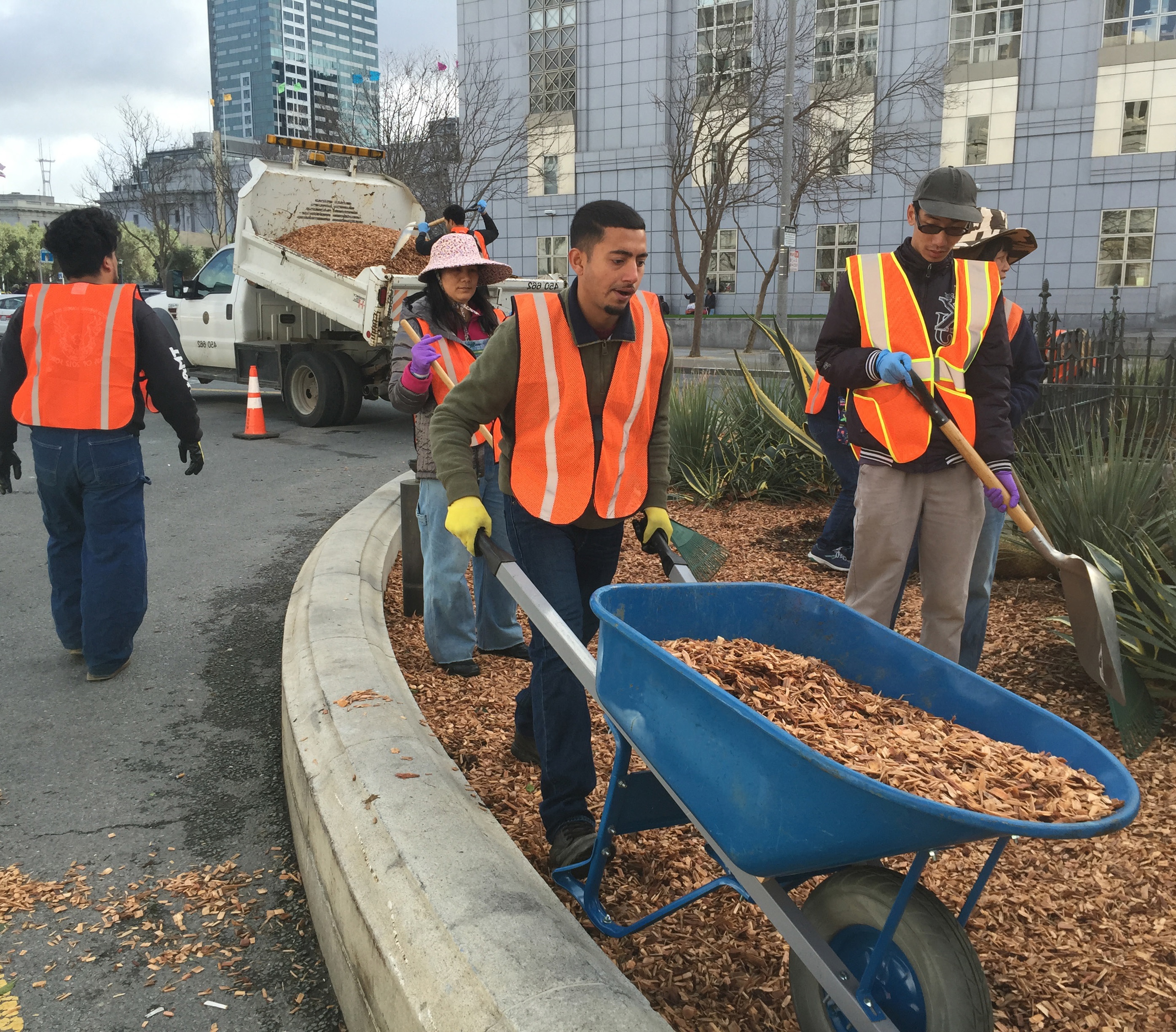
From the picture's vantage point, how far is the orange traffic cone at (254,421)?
11.9 metres

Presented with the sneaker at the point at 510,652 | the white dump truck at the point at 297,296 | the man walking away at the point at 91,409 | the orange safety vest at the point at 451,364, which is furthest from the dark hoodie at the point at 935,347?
the white dump truck at the point at 297,296

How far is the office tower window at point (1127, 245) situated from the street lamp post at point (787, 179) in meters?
12.0

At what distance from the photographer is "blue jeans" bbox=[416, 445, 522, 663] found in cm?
448

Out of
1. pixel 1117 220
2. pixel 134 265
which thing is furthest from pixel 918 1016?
pixel 134 265

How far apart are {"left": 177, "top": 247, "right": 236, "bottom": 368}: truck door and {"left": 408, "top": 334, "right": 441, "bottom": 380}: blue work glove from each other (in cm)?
980

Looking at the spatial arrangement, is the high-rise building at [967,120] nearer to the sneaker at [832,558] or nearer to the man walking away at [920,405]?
the sneaker at [832,558]

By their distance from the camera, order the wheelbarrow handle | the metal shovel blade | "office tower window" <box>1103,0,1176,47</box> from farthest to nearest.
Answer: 1. "office tower window" <box>1103,0,1176,47</box>
2. the metal shovel blade
3. the wheelbarrow handle

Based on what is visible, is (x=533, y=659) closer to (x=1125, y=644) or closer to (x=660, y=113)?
(x=1125, y=644)

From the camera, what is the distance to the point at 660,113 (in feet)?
111

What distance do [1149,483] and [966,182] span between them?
7.12 feet

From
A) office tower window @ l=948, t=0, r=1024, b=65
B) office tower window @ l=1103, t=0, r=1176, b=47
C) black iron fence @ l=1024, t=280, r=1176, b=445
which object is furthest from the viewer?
office tower window @ l=948, t=0, r=1024, b=65

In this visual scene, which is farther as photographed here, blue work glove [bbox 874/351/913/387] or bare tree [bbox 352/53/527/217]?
bare tree [bbox 352/53/527/217]

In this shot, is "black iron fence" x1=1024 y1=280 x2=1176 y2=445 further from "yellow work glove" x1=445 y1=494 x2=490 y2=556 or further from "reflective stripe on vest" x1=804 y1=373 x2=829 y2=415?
"yellow work glove" x1=445 y1=494 x2=490 y2=556

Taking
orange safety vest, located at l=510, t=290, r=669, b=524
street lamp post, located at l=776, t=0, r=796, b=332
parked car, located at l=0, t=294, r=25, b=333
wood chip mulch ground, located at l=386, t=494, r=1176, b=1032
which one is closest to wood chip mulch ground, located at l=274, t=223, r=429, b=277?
wood chip mulch ground, located at l=386, t=494, r=1176, b=1032
